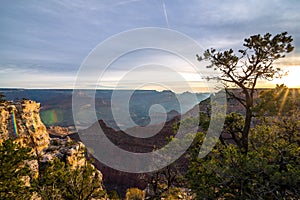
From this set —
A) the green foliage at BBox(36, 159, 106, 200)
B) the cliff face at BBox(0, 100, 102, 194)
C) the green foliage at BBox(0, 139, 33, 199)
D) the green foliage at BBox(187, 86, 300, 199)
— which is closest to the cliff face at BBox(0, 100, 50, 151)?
the cliff face at BBox(0, 100, 102, 194)

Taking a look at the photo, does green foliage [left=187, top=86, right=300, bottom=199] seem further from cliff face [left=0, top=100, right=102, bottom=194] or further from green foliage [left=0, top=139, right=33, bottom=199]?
cliff face [left=0, top=100, right=102, bottom=194]

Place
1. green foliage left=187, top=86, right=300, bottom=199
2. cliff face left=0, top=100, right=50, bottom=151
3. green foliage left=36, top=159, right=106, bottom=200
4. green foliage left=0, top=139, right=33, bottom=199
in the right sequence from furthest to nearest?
1. cliff face left=0, top=100, right=50, bottom=151
2. green foliage left=36, top=159, right=106, bottom=200
3. green foliage left=0, top=139, right=33, bottom=199
4. green foliage left=187, top=86, right=300, bottom=199

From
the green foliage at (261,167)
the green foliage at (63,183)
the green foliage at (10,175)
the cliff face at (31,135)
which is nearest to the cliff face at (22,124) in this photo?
the cliff face at (31,135)

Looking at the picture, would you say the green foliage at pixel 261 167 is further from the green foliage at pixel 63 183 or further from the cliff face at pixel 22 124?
the cliff face at pixel 22 124

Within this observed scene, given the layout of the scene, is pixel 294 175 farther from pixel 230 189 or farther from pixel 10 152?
pixel 10 152

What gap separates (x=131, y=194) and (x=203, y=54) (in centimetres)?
3242

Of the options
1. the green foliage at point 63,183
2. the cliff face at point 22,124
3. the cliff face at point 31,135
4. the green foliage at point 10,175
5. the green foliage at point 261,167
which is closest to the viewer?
the green foliage at point 261,167

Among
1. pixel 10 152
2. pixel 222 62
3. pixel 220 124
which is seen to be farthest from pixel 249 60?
pixel 10 152

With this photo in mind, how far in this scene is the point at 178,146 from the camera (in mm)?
17578

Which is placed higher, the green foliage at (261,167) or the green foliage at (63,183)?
the green foliage at (261,167)

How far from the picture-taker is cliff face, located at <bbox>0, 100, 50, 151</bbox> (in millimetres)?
32569

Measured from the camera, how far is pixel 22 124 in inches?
1489

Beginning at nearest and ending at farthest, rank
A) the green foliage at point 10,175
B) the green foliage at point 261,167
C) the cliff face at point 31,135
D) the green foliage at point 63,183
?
the green foliage at point 261,167
the green foliage at point 10,175
the green foliage at point 63,183
the cliff face at point 31,135

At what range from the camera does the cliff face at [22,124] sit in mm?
32569
